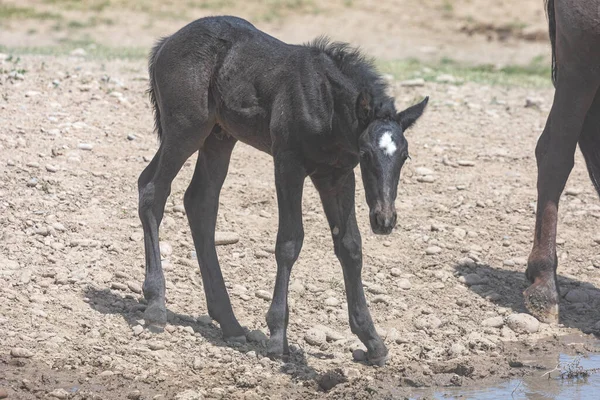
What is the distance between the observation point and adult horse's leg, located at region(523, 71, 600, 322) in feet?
25.8

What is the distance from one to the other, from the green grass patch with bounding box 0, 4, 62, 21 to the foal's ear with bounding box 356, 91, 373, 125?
14.5m

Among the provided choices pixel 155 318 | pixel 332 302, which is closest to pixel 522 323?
pixel 332 302

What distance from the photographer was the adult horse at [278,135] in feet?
19.8

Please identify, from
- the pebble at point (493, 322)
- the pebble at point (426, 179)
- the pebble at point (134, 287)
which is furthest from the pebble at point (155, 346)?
the pebble at point (426, 179)

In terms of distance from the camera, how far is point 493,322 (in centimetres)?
780

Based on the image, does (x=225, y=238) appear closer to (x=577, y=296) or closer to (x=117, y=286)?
(x=117, y=286)

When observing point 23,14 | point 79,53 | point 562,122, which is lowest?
point 562,122

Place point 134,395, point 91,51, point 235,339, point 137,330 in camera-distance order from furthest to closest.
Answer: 1. point 91,51
2. point 235,339
3. point 137,330
4. point 134,395

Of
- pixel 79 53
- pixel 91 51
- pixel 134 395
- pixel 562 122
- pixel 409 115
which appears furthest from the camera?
pixel 91 51

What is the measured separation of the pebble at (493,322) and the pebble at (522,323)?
0.07 m

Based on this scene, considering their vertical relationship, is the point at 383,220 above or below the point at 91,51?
below

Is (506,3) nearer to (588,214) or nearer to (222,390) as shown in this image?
(588,214)

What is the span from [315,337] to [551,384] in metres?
1.56

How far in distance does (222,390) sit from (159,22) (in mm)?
14430
